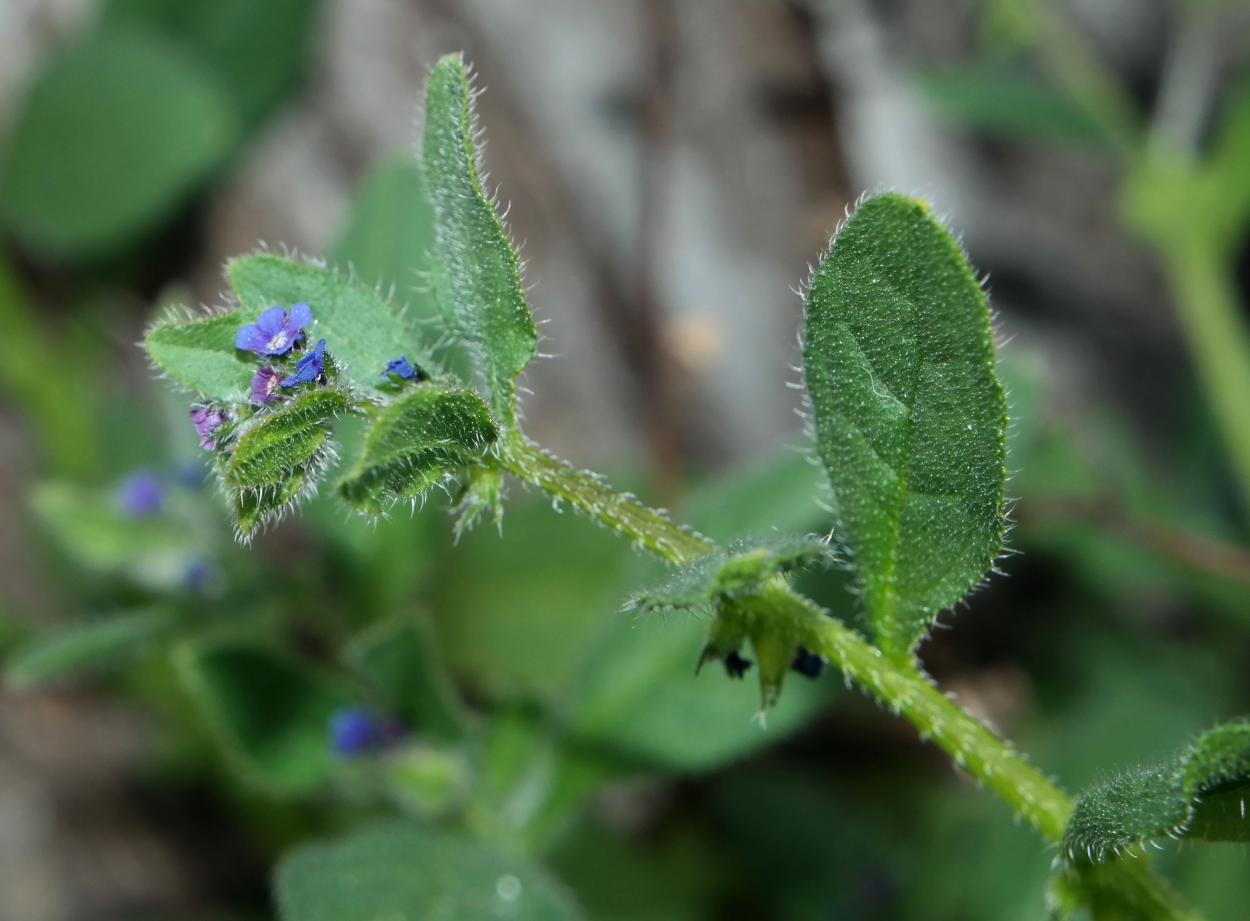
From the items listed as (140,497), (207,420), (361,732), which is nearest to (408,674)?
(361,732)

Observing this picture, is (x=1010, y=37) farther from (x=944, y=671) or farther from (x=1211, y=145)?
(x=944, y=671)

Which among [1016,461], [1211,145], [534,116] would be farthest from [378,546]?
[1211,145]

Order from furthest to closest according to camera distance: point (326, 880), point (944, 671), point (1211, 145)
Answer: point (1211, 145) < point (944, 671) < point (326, 880)

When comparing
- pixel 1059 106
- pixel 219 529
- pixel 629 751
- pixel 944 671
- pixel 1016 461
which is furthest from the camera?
pixel 944 671

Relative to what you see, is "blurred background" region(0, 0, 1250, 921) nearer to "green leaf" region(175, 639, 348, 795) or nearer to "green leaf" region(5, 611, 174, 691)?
"green leaf" region(5, 611, 174, 691)

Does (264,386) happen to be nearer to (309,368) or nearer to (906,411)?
(309,368)

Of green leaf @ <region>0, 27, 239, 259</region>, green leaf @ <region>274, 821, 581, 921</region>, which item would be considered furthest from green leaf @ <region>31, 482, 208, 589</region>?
green leaf @ <region>0, 27, 239, 259</region>
